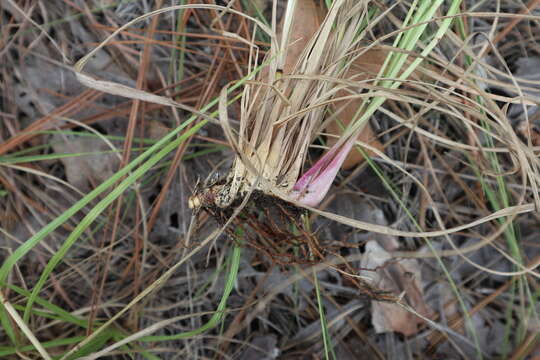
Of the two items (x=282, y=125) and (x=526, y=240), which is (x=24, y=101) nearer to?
(x=282, y=125)

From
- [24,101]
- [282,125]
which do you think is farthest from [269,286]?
[24,101]

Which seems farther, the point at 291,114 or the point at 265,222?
the point at 265,222

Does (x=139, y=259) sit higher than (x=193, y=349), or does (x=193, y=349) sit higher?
(x=139, y=259)

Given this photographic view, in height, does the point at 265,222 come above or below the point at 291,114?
below

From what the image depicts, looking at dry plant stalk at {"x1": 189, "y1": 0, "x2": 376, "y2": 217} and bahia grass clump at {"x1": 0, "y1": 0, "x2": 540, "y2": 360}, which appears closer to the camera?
dry plant stalk at {"x1": 189, "y1": 0, "x2": 376, "y2": 217}

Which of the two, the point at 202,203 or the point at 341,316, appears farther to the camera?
the point at 341,316

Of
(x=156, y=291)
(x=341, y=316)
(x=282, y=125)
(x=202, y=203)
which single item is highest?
(x=282, y=125)

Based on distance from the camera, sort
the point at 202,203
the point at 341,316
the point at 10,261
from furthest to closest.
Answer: the point at 341,316, the point at 202,203, the point at 10,261

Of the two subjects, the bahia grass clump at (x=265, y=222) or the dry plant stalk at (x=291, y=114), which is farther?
the bahia grass clump at (x=265, y=222)
